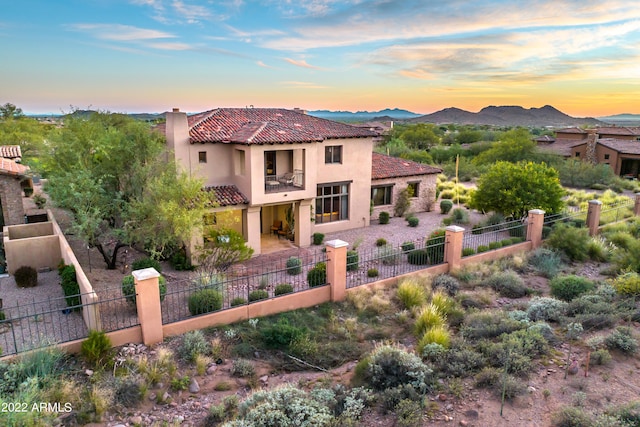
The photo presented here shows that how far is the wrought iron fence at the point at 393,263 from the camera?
15.8m

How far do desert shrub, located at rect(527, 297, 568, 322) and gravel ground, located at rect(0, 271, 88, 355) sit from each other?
12.0m

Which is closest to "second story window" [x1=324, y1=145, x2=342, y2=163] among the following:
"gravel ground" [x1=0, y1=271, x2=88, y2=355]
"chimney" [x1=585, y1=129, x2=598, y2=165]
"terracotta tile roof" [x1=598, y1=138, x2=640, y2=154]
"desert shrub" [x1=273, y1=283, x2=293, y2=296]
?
"desert shrub" [x1=273, y1=283, x2=293, y2=296]

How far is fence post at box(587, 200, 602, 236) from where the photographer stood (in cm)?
2177

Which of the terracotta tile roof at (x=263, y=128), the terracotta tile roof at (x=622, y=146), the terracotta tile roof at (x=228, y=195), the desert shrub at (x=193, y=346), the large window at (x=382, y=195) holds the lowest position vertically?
the desert shrub at (x=193, y=346)

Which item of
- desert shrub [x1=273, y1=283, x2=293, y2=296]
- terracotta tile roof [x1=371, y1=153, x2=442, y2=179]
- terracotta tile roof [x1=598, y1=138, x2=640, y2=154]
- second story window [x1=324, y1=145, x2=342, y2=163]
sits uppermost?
second story window [x1=324, y1=145, x2=342, y2=163]

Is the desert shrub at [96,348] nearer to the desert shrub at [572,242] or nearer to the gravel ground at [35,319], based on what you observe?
the gravel ground at [35,319]

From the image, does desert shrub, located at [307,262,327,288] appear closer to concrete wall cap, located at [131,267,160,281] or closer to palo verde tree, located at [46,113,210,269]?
palo verde tree, located at [46,113,210,269]

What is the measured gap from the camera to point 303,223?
2125 cm

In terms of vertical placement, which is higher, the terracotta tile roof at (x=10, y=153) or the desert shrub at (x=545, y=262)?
the terracotta tile roof at (x=10, y=153)

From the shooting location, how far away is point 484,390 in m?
8.27

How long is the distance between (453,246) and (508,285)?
2556 millimetres

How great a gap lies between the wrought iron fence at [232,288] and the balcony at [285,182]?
392cm

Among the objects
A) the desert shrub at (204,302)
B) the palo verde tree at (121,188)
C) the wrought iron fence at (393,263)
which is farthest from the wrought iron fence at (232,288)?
the palo verde tree at (121,188)

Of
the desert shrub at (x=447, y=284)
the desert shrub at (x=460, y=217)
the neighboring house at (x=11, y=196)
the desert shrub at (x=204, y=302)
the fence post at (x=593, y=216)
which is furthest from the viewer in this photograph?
the desert shrub at (x=460, y=217)
